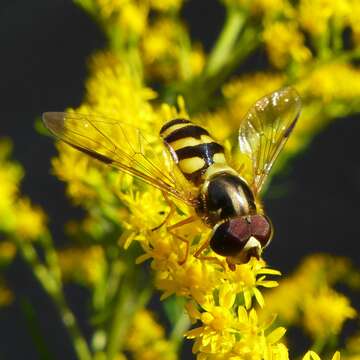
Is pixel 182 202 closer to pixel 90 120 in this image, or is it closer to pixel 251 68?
pixel 90 120

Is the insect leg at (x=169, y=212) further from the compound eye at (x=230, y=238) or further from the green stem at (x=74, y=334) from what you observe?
the green stem at (x=74, y=334)

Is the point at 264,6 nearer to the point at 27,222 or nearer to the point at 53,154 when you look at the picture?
the point at 27,222

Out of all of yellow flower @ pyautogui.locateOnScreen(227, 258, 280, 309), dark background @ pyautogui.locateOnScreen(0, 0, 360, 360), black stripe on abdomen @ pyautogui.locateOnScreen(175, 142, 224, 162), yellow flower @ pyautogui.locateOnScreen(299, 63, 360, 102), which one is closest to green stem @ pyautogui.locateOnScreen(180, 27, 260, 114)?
yellow flower @ pyautogui.locateOnScreen(299, 63, 360, 102)

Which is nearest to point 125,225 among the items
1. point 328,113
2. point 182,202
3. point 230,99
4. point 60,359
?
point 182,202

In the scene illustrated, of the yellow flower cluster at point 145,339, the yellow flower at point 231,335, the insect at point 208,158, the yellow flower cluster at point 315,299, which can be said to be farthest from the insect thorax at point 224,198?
the yellow flower cluster at point 145,339

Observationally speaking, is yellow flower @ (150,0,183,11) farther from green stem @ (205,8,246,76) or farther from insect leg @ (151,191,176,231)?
insect leg @ (151,191,176,231)
